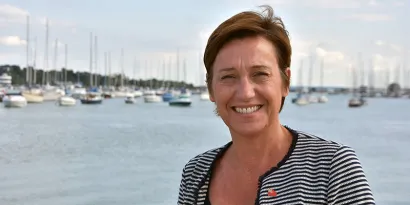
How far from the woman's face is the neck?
1.5 inches

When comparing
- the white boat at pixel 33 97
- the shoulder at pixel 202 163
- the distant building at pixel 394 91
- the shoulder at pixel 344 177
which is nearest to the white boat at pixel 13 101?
the white boat at pixel 33 97

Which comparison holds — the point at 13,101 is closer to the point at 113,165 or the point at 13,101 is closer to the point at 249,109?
the point at 113,165

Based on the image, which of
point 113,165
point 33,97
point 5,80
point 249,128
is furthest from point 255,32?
point 5,80

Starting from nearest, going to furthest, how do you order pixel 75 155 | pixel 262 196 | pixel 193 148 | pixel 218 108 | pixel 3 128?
pixel 262 196 → pixel 218 108 → pixel 75 155 → pixel 193 148 → pixel 3 128

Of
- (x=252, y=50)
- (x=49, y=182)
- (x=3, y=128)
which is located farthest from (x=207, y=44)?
(x=3, y=128)

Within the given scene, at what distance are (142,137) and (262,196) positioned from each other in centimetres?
3090

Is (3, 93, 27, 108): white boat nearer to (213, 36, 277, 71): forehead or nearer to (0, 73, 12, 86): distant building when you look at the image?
(0, 73, 12, 86): distant building

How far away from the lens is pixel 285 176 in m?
1.84

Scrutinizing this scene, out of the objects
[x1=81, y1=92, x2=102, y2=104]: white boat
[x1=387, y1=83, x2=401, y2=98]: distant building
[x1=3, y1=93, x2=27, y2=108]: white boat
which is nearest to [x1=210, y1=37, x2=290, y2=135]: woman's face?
[x1=3, y1=93, x2=27, y2=108]: white boat

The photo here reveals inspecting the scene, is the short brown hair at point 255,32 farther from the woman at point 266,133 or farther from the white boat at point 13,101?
the white boat at point 13,101

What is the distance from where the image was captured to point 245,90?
1.85 meters

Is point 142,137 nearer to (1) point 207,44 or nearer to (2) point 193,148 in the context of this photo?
(2) point 193,148

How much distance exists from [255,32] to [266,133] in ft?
1.04

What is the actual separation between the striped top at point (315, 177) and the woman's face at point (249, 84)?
0.13m
